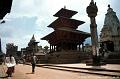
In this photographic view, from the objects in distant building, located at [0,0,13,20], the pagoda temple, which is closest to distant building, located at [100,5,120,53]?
the pagoda temple

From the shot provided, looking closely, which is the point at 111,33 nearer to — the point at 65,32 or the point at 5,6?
the point at 65,32

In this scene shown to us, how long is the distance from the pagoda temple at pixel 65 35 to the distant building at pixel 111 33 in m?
5.27

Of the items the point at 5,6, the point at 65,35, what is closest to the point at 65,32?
the point at 65,35

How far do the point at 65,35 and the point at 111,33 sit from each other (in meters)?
11.1

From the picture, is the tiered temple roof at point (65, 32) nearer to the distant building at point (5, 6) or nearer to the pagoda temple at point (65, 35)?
the pagoda temple at point (65, 35)

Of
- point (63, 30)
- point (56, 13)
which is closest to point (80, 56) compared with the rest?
point (63, 30)

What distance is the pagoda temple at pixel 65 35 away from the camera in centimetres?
4092

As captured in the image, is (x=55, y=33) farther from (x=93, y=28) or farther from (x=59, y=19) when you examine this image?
(x=93, y=28)

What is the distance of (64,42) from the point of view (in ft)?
141

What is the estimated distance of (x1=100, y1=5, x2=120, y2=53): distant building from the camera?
4662 centimetres

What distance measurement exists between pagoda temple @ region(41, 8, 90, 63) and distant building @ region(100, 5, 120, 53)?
17.3 ft

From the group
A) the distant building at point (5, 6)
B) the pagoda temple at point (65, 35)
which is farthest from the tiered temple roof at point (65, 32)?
the distant building at point (5, 6)

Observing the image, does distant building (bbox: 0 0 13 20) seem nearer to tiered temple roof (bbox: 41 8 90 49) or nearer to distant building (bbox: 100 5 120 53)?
tiered temple roof (bbox: 41 8 90 49)

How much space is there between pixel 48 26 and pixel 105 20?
1286 centimetres
